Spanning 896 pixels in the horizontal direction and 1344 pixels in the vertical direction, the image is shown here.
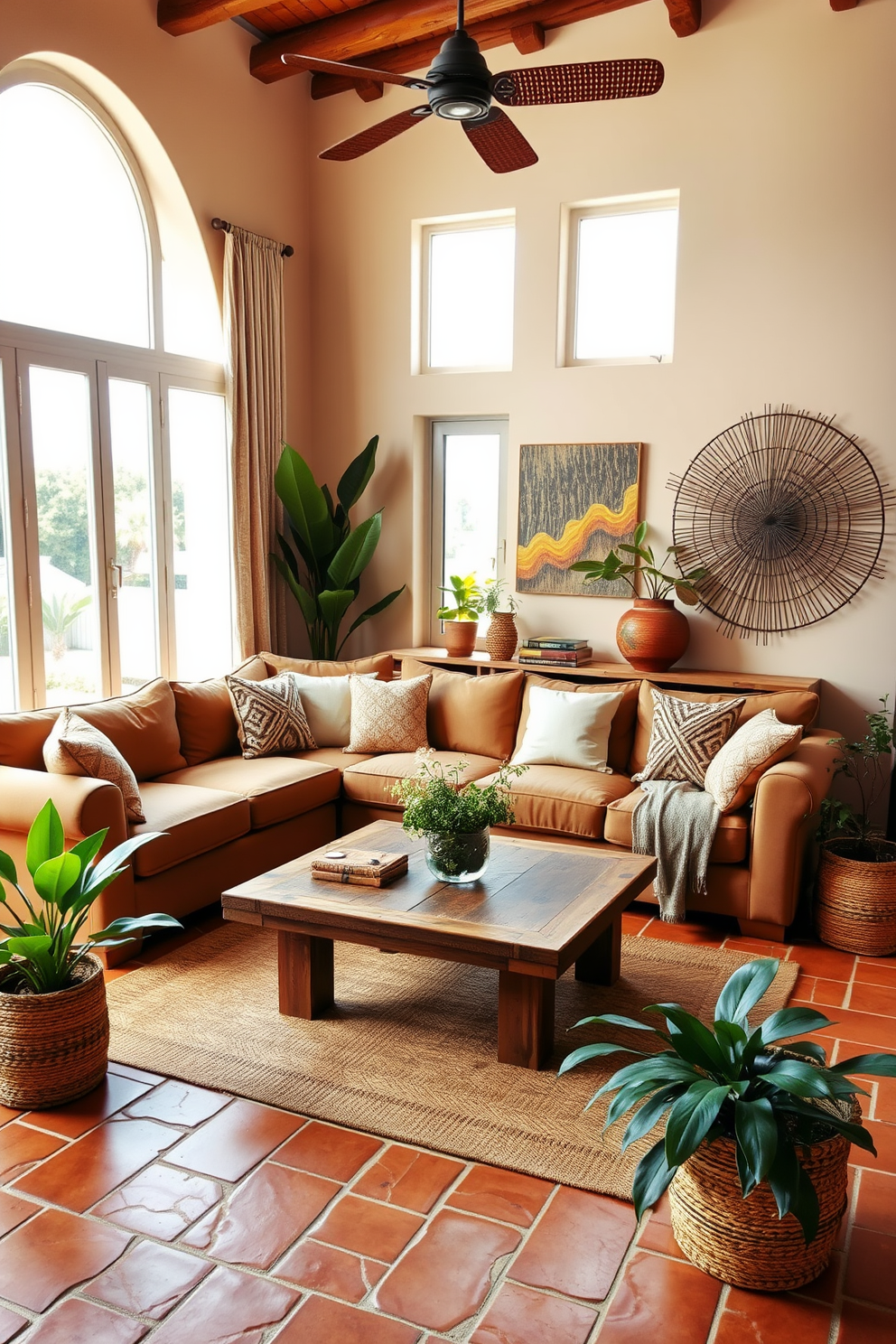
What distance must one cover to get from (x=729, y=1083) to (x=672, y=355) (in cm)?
383

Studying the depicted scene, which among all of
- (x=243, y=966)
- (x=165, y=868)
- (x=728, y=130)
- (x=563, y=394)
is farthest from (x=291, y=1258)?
(x=728, y=130)

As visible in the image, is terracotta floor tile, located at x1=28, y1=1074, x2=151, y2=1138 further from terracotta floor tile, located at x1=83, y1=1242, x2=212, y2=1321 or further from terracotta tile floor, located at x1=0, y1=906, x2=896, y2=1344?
terracotta floor tile, located at x1=83, y1=1242, x2=212, y2=1321

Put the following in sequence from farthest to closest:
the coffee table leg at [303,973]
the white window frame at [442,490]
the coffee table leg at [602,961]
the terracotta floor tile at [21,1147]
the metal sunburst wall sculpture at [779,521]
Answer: the white window frame at [442,490] < the metal sunburst wall sculpture at [779,521] < the coffee table leg at [602,961] < the coffee table leg at [303,973] < the terracotta floor tile at [21,1147]

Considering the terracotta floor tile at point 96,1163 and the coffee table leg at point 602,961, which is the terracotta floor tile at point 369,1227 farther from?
the coffee table leg at point 602,961

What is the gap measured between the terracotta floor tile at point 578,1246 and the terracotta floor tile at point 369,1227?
0.80 feet

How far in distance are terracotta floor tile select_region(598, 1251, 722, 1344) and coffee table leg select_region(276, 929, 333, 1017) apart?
1.28 metres

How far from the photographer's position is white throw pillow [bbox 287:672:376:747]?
499 cm

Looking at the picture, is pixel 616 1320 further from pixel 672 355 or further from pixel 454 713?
Result: pixel 672 355

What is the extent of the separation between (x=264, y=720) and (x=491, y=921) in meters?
2.15

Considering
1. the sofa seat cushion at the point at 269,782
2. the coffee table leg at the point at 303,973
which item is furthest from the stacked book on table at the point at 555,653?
the coffee table leg at the point at 303,973

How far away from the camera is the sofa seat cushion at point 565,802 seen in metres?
4.15

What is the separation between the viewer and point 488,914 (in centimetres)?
290

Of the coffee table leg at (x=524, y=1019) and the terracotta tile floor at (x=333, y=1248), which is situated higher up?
the coffee table leg at (x=524, y=1019)

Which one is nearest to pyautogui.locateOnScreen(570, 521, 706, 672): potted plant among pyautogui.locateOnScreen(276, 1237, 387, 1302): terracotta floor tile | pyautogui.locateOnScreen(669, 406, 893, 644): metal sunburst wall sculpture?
pyautogui.locateOnScreen(669, 406, 893, 644): metal sunburst wall sculpture
